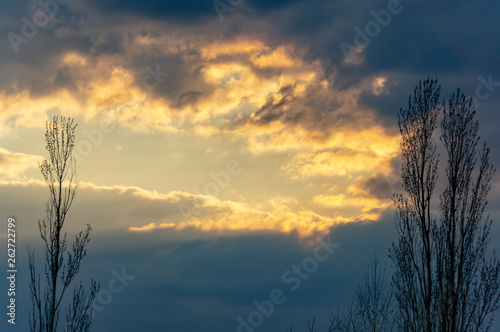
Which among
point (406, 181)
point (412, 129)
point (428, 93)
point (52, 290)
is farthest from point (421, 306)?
point (52, 290)

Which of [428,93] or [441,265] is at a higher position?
[428,93]

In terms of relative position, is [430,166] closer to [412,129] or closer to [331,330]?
[412,129]

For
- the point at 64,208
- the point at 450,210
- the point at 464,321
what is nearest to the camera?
the point at 464,321

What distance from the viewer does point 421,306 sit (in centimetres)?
1502

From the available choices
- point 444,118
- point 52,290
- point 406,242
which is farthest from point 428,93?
point 52,290

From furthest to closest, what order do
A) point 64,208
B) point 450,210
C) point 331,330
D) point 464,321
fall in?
point 64,208, point 450,210, point 464,321, point 331,330

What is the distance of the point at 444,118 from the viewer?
15.9 metres

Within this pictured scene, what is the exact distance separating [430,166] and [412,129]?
1.38 meters

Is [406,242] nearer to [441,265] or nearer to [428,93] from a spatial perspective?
[441,265]

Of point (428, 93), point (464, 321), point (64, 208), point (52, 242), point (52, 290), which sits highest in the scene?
point (428, 93)

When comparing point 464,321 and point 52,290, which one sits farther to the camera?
point 52,290

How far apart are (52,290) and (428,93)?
45.7 ft

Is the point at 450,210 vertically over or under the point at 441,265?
over

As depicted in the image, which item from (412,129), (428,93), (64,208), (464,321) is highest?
(428,93)
